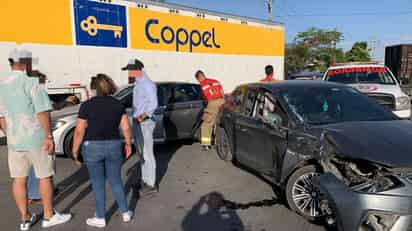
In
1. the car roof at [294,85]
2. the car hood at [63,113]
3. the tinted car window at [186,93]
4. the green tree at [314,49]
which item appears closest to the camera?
the car roof at [294,85]

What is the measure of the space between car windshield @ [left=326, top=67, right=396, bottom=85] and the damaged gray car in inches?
186

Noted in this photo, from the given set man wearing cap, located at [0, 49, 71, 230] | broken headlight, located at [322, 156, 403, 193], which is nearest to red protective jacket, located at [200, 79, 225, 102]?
broken headlight, located at [322, 156, 403, 193]

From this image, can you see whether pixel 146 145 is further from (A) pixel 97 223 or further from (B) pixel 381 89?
(B) pixel 381 89

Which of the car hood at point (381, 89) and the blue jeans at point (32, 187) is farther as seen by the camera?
the car hood at point (381, 89)

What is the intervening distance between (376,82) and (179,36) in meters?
6.39

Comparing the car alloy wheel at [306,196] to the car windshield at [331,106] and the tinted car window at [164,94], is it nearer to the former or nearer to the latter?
the car windshield at [331,106]

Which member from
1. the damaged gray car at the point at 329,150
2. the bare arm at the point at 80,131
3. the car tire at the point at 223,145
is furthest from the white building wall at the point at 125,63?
the bare arm at the point at 80,131

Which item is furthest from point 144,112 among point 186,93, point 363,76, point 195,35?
point 195,35

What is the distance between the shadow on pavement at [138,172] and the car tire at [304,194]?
194 cm

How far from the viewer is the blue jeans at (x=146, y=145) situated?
431 cm

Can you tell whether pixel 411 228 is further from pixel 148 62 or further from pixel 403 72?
pixel 403 72

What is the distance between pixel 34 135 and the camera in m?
3.25

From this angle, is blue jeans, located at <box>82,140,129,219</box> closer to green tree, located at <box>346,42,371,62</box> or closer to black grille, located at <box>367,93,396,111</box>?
black grille, located at <box>367,93,396,111</box>

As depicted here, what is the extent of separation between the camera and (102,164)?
335cm
